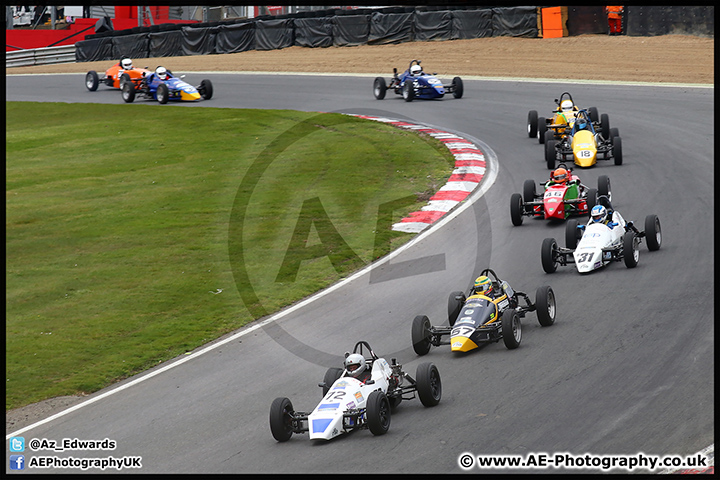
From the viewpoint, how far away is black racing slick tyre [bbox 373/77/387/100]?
32.4 m

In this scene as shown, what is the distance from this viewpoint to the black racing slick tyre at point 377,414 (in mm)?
9578

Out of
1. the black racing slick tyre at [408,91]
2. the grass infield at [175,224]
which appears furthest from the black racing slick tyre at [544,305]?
the black racing slick tyre at [408,91]

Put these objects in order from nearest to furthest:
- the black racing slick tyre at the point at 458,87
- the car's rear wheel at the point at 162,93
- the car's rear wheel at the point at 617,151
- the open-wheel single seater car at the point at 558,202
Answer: the open-wheel single seater car at the point at 558,202 < the car's rear wheel at the point at 617,151 < the black racing slick tyre at the point at 458,87 < the car's rear wheel at the point at 162,93

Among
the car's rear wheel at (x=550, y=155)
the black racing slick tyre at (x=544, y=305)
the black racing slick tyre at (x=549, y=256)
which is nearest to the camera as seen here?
the black racing slick tyre at (x=544, y=305)

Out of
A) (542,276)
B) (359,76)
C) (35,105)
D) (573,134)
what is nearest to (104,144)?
(35,105)

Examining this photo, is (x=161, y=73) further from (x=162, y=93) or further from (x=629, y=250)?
(x=629, y=250)

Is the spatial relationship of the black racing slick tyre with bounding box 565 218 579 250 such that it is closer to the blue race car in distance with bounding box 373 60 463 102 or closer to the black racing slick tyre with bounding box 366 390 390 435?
the black racing slick tyre with bounding box 366 390 390 435

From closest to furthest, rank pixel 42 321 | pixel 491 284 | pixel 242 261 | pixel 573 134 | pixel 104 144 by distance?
1. pixel 491 284
2. pixel 42 321
3. pixel 242 261
4. pixel 573 134
5. pixel 104 144

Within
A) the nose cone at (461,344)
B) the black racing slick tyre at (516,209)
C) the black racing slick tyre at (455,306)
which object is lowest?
the nose cone at (461,344)

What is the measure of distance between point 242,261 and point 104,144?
45.5 ft

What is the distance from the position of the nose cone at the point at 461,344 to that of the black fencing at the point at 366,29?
2957cm

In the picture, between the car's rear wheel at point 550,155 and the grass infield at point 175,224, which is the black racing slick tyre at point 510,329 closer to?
the grass infield at point 175,224

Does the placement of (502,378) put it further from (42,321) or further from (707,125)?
(707,125)

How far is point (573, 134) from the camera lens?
23000 mm
